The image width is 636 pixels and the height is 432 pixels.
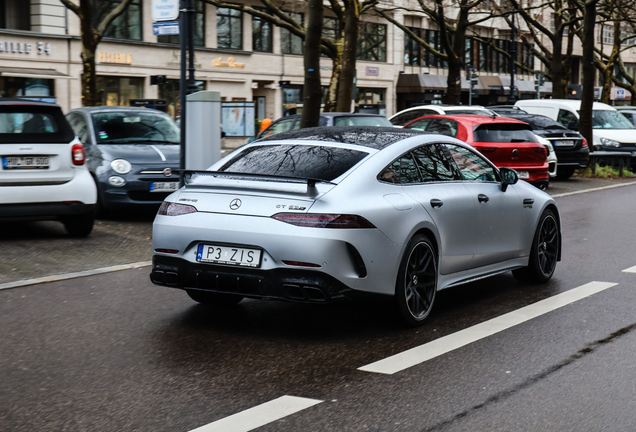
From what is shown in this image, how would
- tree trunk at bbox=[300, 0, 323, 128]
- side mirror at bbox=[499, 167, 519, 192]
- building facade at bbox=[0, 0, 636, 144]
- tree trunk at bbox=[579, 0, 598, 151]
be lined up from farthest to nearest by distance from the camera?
building facade at bbox=[0, 0, 636, 144], tree trunk at bbox=[579, 0, 598, 151], tree trunk at bbox=[300, 0, 323, 128], side mirror at bbox=[499, 167, 519, 192]

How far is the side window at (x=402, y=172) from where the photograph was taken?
6.14m

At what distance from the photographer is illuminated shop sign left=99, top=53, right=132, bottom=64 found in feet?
121

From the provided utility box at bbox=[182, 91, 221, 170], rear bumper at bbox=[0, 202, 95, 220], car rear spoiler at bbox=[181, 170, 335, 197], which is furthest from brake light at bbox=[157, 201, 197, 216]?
utility box at bbox=[182, 91, 221, 170]

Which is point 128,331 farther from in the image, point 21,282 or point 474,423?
point 474,423

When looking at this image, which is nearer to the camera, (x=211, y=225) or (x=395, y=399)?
(x=395, y=399)

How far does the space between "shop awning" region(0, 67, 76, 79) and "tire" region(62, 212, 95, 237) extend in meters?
24.4

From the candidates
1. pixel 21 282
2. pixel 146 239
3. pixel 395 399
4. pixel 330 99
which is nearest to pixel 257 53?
pixel 330 99

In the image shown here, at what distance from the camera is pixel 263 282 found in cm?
564

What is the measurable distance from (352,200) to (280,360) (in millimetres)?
1114

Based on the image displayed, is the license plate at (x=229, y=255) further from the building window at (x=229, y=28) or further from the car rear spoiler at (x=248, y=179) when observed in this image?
the building window at (x=229, y=28)

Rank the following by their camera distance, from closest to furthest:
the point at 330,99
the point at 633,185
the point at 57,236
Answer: the point at 57,236, the point at 633,185, the point at 330,99

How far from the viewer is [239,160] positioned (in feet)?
21.5

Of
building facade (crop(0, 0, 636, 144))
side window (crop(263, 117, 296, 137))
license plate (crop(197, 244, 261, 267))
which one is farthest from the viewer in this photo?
building facade (crop(0, 0, 636, 144))

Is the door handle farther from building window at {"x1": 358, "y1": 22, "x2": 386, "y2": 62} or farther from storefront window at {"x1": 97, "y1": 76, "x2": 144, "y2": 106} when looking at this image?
building window at {"x1": 358, "y1": 22, "x2": 386, "y2": 62}
